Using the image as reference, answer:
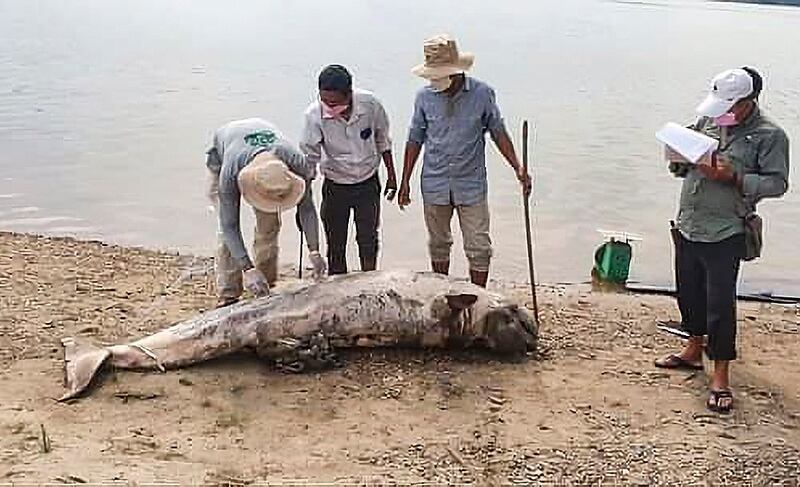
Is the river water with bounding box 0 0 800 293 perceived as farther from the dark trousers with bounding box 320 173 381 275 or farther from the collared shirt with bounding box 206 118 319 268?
the collared shirt with bounding box 206 118 319 268

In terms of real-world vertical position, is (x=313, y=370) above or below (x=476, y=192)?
below

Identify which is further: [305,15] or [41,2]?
[41,2]

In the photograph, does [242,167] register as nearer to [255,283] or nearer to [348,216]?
[255,283]

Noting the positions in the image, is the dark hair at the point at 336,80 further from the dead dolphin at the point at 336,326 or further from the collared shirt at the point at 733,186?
the collared shirt at the point at 733,186

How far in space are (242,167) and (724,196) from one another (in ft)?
9.21

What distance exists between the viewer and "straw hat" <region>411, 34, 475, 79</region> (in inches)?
259

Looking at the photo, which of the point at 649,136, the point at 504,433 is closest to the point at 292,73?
the point at 649,136

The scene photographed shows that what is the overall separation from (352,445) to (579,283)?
586 centimetres

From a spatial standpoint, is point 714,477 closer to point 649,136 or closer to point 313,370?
point 313,370

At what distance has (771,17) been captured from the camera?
60.3 meters

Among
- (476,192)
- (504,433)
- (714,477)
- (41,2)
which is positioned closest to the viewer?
(714,477)

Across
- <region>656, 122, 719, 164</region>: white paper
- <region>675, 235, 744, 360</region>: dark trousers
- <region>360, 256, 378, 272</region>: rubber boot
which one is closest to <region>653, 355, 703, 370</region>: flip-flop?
<region>675, 235, 744, 360</region>: dark trousers

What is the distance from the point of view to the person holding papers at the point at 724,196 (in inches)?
212

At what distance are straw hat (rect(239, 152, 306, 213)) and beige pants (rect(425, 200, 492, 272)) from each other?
151 cm
